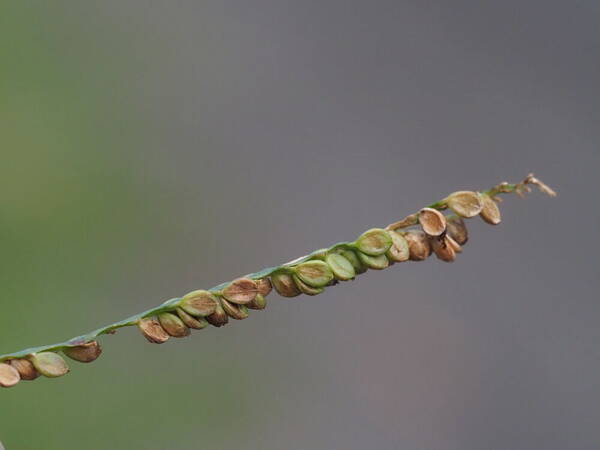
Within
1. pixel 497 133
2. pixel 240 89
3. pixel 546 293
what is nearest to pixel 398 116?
pixel 497 133

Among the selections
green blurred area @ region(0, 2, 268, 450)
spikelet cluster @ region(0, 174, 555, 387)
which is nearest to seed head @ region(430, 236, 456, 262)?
spikelet cluster @ region(0, 174, 555, 387)

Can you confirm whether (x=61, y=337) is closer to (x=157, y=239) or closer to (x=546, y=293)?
(x=157, y=239)

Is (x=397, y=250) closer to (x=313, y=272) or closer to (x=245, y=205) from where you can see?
(x=313, y=272)

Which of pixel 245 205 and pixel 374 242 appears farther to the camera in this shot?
pixel 245 205

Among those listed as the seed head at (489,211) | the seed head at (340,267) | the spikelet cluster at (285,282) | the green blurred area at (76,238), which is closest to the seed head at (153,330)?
the spikelet cluster at (285,282)

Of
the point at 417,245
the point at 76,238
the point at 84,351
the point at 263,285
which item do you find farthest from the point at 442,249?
the point at 76,238

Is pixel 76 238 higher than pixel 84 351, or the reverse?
pixel 76 238
